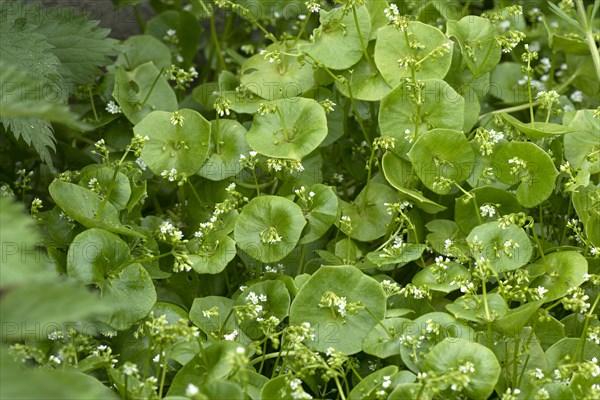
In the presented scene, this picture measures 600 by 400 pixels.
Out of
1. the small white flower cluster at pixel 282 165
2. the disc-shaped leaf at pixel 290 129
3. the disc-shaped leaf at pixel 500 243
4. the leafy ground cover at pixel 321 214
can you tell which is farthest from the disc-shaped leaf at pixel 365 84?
the disc-shaped leaf at pixel 500 243

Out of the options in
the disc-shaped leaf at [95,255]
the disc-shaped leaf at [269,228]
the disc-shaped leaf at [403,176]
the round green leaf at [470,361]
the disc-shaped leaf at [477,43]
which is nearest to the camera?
the round green leaf at [470,361]

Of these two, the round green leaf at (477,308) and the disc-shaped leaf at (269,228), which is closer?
the round green leaf at (477,308)

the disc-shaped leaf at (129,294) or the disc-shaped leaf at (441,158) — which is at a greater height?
the disc-shaped leaf at (441,158)

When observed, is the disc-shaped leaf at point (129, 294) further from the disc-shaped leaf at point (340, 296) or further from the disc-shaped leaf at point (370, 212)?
the disc-shaped leaf at point (370, 212)

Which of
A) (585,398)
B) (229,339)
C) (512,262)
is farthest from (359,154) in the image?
(585,398)

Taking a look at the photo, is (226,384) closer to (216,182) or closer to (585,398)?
(585,398)

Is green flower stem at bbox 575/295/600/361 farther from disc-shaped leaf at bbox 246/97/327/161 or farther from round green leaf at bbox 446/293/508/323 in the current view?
disc-shaped leaf at bbox 246/97/327/161

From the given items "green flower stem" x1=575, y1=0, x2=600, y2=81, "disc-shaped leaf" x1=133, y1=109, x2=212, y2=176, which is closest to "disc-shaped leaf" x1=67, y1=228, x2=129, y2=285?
"disc-shaped leaf" x1=133, y1=109, x2=212, y2=176
